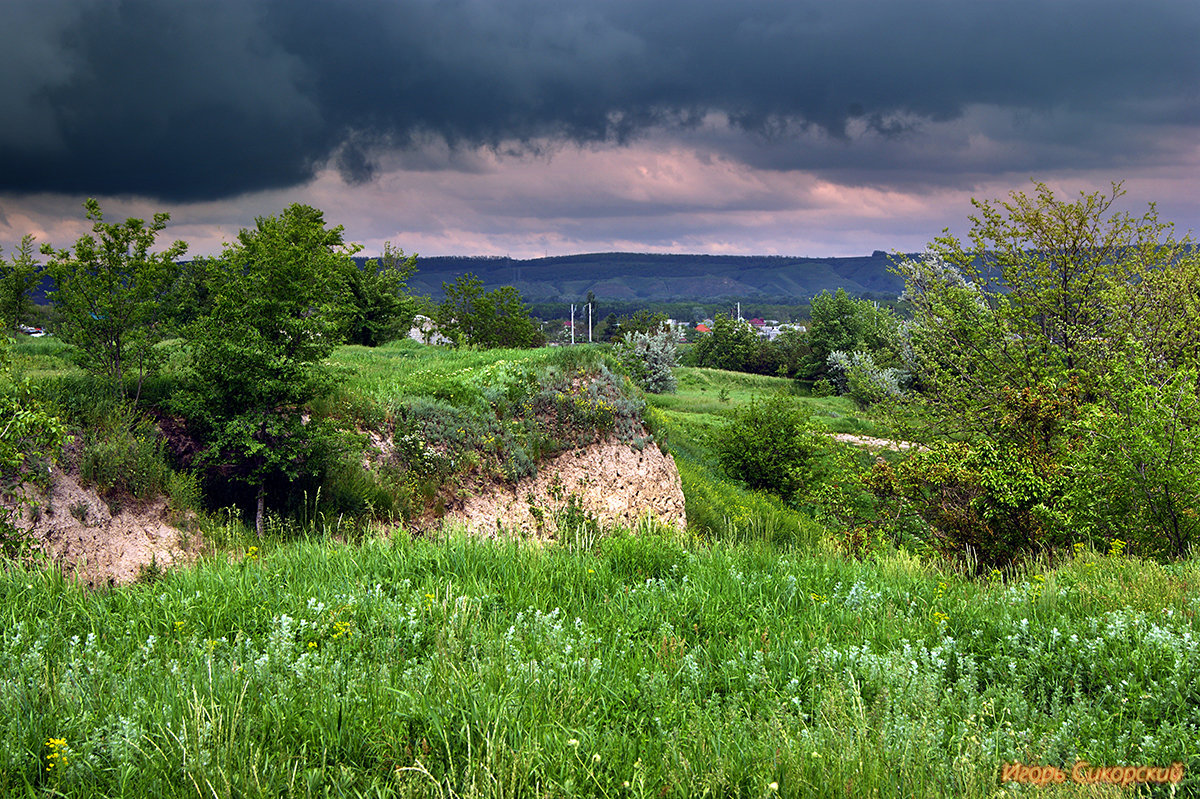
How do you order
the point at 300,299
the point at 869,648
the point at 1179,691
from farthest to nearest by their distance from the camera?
the point at 300,299
the point at 869,648
the point at 1179,691

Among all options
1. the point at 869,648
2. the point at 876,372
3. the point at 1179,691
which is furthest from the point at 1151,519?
the point at 876,372

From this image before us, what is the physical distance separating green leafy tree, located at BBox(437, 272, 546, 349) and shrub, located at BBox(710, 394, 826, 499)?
3207 cm

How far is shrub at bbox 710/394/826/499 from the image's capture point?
22609 mm

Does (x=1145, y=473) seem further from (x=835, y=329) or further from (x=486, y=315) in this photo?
(x=835, y=329)

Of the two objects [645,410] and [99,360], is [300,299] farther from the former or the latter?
[645,410]

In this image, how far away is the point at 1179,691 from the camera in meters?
3.41

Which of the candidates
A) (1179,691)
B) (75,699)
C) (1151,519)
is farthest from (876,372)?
(75,699)

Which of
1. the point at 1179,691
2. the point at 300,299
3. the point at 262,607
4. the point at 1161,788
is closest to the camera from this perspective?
the point at 1161,788

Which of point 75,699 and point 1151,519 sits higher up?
point 75,699

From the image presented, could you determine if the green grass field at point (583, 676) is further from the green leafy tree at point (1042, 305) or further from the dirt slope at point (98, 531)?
the green leafy tree at point (1042, 305)

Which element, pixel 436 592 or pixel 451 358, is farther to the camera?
pixel 451 358

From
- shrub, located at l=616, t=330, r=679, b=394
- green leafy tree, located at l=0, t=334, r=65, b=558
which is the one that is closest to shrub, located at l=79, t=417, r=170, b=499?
green leafy tree, located at l=0, t=334, r=65, b=558

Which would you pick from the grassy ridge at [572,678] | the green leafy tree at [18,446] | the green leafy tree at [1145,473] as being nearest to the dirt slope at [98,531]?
the green leafy tree at [18,446]

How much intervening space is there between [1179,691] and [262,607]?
527cm
